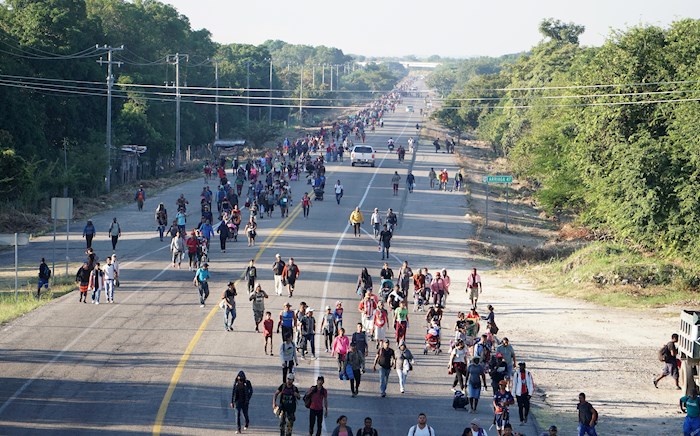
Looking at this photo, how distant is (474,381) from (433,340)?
17.5ft

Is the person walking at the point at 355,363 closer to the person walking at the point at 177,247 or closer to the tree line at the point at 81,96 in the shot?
the person walking at the point at 177,247

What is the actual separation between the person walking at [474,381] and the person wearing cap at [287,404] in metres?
4.43

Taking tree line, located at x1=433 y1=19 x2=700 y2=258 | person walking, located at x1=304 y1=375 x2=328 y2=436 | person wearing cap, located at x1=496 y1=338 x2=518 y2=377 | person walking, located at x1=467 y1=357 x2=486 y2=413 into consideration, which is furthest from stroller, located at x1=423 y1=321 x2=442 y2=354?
tree line, located at x1=433 y1=19 x2=700 y2=258

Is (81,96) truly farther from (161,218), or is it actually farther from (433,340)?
(433,340)

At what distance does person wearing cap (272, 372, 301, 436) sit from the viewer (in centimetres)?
1931

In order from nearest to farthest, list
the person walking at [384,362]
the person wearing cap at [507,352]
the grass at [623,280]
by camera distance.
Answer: the person walking at [384,362]
the person wearing cap at [507,352]
the grass at [623,280]

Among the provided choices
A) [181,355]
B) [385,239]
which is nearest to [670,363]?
[181,355]

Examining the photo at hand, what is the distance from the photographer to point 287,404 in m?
19.3

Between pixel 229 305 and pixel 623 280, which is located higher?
pixel 229 305

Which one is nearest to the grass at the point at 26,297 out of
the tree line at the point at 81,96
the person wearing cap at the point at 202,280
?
the person wearing cap at the point at 202,280

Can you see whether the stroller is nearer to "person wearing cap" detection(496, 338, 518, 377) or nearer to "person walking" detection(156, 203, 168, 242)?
"person wearing cap" detection(496, 338, 518, 377)

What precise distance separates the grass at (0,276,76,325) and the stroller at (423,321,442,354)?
1168cm

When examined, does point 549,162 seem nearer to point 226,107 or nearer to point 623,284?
point 623,284

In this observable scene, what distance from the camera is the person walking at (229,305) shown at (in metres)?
28.1
